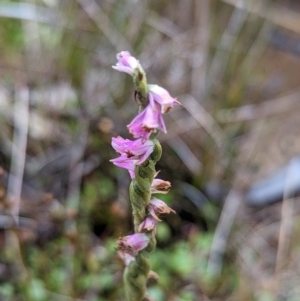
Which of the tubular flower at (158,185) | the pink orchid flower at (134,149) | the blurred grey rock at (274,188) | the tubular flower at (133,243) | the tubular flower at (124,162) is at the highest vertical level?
the pink orchid flower at (134,149)

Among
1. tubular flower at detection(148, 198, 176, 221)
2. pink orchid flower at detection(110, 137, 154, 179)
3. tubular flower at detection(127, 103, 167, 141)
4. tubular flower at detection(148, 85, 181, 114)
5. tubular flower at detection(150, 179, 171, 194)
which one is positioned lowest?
tubular flower at detection(148, 198, 176, 221)

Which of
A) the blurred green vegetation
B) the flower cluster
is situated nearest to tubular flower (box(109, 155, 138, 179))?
the flower cluster

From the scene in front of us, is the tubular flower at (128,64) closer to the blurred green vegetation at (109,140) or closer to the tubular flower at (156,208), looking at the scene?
the tubular flower at (156,208)

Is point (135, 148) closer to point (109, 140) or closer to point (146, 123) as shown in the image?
point (146, 123)

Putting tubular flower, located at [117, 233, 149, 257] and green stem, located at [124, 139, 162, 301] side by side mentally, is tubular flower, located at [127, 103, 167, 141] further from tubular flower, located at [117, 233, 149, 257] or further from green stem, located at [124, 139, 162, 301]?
tubular flower, located at [117, 233, 149, 257]

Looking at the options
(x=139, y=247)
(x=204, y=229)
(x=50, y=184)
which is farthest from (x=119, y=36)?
(x=139, y=247)

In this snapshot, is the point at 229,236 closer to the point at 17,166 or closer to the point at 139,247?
the point at 17,166

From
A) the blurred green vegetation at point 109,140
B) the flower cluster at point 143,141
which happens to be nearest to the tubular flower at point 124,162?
the flower cluster at point 143,141
